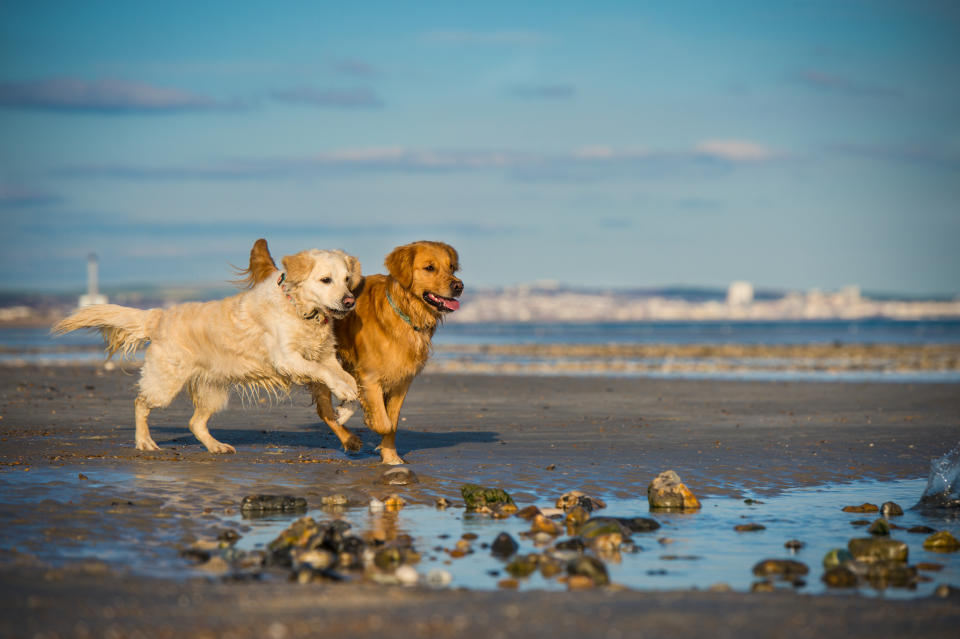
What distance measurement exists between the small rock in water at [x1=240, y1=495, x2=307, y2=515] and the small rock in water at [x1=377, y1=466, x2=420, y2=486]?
1033 millimetres

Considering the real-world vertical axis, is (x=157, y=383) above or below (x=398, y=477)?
above

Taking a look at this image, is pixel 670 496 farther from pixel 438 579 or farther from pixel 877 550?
pixel 438 579

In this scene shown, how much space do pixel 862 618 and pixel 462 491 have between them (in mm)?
3405

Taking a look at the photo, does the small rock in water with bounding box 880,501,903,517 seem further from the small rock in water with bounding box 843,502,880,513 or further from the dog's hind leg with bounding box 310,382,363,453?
→ the dog's hind leg with bounding box 310,382,363,453

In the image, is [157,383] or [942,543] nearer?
[942,543]

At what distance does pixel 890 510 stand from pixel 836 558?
1960 millimetres

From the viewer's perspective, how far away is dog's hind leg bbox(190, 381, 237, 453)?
892cm

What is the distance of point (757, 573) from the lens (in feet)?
15.6

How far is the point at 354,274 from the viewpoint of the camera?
8.41 m

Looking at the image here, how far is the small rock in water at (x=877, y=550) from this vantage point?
4.96m

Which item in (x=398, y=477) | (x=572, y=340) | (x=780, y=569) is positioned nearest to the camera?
(x=780, y=569)

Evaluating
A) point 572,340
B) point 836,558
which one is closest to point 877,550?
point 836,558

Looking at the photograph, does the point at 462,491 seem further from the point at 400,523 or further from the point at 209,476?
the point at 209,476

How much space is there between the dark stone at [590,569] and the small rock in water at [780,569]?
2.62ft
